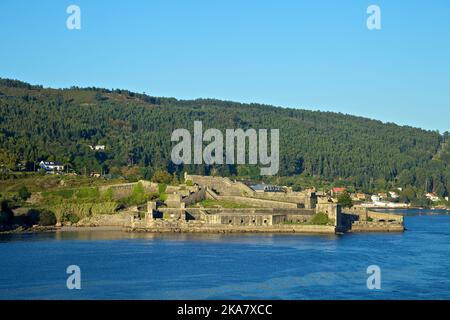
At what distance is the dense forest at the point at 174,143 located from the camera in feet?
249

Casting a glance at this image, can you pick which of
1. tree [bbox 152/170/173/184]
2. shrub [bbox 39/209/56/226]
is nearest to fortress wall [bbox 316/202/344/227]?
tree [bbox 152/170/173/184]

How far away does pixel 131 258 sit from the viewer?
3569 centimetres

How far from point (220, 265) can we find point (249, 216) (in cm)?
1382

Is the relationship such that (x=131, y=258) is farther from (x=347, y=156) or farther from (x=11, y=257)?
(x=347, y=156)

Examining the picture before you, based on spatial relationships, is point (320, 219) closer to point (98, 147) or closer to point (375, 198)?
point (98, 147)

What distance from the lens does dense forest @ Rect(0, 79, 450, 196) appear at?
249ft

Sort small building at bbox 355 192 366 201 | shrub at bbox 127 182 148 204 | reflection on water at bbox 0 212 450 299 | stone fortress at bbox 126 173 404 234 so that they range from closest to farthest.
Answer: reflection on water at bbox 0 212 450 299 < stone fortress at bbox 126 173 404 234 < shrub at bbox 127 182 148 204 < small building at bbox 355 192 366 201

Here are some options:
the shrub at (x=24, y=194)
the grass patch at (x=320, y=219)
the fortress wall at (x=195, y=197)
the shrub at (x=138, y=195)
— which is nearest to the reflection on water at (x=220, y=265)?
the grass patch at (x=320, y=219)

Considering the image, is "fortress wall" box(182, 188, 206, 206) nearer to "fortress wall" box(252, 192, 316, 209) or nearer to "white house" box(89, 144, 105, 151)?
"fortress wall" box(252, 192, 316, 209)

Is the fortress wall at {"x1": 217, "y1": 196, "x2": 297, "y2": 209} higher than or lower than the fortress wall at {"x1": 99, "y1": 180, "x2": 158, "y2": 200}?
lower

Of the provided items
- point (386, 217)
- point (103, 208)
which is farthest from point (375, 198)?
point (103, 208)

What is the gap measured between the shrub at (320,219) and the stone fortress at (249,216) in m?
0.16

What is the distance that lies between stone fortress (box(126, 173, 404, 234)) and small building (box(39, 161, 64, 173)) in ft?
46.7

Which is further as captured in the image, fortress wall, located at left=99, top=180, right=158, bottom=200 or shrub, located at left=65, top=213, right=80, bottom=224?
fortress wall, located at left=99, top=180, right=158, bottom=200
